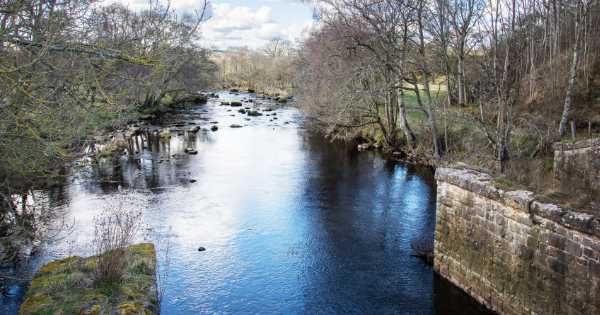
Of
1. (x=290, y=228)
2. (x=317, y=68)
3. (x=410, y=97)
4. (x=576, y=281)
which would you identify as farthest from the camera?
(x=410, y=97)

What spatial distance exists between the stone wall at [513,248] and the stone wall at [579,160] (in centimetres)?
371

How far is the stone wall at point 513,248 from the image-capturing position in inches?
297

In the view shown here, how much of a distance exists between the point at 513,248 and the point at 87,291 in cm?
772

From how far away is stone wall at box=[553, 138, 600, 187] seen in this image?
473 inches

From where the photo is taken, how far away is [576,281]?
7.64 meters

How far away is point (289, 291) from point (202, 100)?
43914 mm

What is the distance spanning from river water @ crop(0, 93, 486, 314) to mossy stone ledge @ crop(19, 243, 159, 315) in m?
0.93

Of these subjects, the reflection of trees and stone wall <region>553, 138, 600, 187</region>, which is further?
stone wall <region>553, 138, 600, 187</region>

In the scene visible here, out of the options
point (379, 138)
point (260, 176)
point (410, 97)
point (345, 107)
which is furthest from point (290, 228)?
point (410, 97)

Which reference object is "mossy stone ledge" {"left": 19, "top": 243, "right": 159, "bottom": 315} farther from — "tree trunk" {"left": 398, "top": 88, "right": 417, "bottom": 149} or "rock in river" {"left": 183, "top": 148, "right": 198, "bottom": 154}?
"tree trunk" {"left": 398, "top": 88, "right": 417, "bottom": 149}

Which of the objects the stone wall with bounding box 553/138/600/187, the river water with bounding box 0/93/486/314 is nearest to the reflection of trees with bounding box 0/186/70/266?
the river water with bounding box 0/93/486/314

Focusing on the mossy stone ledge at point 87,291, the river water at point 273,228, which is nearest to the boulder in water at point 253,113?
the river water at point 273,228

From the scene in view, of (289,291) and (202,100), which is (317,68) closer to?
(289,291)

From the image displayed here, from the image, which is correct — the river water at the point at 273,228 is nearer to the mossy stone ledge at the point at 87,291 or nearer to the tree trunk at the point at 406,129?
the mossy stone ledge at the point at 87,291
